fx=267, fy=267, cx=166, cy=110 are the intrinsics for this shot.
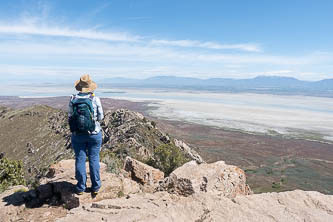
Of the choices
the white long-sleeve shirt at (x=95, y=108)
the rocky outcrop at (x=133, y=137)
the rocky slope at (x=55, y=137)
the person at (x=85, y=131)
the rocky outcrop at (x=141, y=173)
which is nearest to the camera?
the person at (x=85, y=131)

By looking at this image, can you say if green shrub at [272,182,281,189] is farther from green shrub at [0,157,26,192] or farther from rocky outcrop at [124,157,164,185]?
rocky outcrop at [124,157,164,185]

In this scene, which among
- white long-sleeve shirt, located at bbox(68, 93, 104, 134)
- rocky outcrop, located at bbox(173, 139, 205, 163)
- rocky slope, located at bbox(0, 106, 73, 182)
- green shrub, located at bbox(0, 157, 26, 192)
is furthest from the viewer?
rocky slope, located at bbox(0, 106, 73, 182)

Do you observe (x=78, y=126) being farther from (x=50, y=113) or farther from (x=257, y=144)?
(x=257, y=144)

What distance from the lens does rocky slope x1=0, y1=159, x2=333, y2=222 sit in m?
5.13

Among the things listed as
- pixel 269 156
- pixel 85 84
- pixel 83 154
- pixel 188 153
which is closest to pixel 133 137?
pixel 188 153

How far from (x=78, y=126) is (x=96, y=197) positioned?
1890 mm

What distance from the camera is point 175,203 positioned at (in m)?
5.65

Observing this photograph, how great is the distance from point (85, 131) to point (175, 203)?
261 centimetres

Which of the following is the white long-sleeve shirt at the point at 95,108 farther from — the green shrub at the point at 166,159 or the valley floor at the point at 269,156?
the valley floor at the point at 269,156

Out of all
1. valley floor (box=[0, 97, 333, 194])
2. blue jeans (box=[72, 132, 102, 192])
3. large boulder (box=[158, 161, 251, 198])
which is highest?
blue jeans (box=[72, 132, 102, 192])

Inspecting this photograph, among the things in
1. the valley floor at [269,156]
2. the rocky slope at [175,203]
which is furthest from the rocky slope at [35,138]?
the valley floor at [269,156]

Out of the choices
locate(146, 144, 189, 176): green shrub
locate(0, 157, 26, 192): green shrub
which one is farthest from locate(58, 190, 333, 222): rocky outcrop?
locate(0, 157, 26, 192): green shrub

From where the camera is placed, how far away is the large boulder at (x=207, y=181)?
267 inches

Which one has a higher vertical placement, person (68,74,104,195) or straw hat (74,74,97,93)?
straw hat (74,74,97,93)
